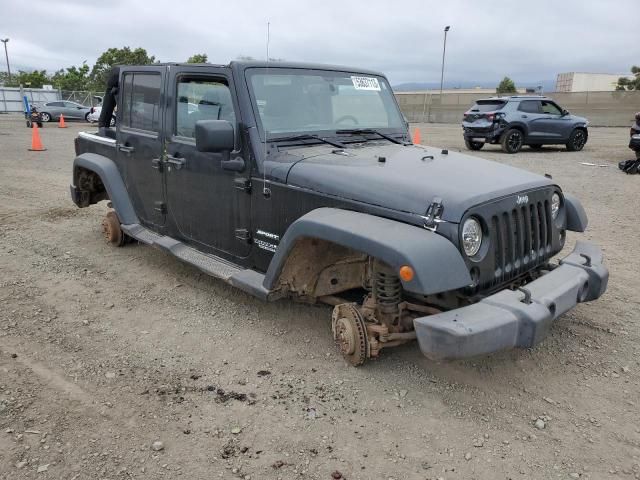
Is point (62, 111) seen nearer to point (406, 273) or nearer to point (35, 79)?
point (35, 79)

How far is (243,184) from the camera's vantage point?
400 centimetres

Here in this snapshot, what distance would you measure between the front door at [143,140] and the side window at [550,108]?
13005 millimetres

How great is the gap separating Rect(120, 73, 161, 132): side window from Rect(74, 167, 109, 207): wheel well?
3.78ft

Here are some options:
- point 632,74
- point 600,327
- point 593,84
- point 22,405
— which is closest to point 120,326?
point 22,405

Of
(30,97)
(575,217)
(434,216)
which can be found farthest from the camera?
(30,97)

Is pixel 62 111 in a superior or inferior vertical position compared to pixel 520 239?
superior

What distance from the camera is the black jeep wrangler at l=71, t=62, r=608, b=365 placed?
2.90 meters

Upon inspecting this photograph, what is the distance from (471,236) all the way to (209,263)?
219cm

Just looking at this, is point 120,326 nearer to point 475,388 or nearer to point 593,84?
point 475,388

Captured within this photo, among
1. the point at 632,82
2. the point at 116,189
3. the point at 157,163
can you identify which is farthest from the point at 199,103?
the point at 632,82

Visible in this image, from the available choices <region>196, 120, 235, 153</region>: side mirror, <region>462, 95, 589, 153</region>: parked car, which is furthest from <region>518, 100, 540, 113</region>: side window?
<region>196, 120, 235, 153</region>: side mirror

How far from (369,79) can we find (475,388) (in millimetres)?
2757

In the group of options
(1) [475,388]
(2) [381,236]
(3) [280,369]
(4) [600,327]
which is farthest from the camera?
(4) [600,327]

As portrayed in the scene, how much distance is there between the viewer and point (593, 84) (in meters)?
77.6
